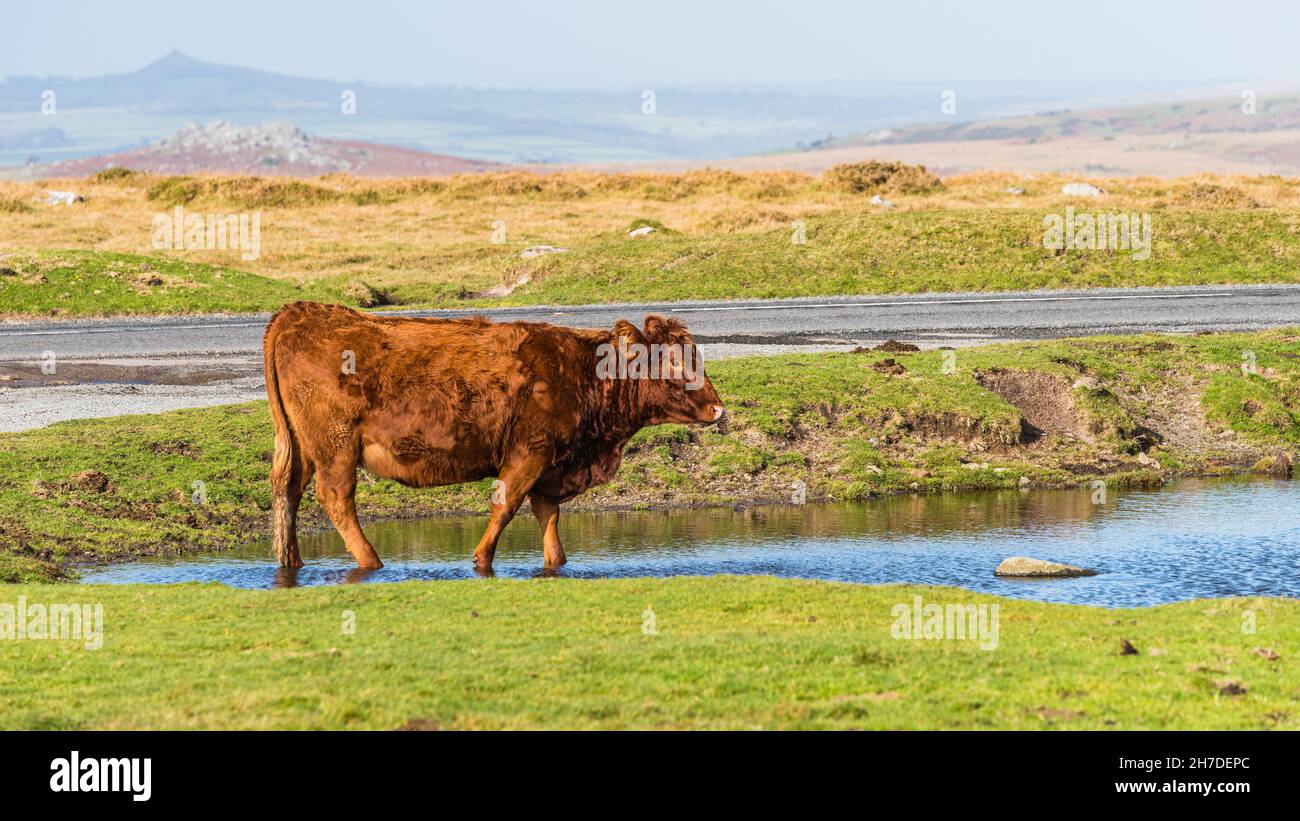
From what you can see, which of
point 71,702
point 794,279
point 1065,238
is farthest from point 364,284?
point 71,702

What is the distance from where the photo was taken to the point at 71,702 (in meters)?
11.5

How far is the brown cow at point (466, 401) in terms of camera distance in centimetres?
1822

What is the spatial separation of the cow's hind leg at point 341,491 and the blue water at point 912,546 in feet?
1.92

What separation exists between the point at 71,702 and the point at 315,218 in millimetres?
77268

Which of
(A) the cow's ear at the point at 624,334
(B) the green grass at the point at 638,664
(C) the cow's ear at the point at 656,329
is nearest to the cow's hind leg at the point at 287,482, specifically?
(B) the green grass at the point at 638,664

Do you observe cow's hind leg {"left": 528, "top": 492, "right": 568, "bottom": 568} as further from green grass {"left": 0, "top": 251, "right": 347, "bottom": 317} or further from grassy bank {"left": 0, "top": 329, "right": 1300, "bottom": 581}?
green grass {"left": 0, "top": 251, "right": 347, "bottom": 317}

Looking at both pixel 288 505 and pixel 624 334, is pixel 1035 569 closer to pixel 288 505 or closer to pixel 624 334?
pixel 624 334

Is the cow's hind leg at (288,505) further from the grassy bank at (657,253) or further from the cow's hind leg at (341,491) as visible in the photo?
the grassy bank at (657,253)

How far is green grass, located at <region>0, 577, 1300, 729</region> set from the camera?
10953 mm

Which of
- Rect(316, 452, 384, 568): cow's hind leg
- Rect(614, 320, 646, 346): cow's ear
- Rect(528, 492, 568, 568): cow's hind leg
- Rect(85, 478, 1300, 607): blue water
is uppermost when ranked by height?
Rect(614, 320, 646, 346): cow's ear

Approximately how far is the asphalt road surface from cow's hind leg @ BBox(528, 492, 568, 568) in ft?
47.9
